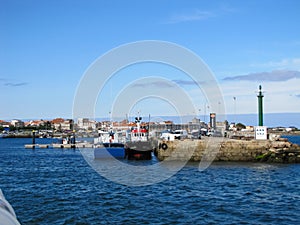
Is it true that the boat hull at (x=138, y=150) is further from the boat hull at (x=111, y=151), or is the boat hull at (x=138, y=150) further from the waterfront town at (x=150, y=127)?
the waterfront town at (x=150, y=127)

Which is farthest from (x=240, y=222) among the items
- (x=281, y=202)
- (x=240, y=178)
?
(x=240, y=178)

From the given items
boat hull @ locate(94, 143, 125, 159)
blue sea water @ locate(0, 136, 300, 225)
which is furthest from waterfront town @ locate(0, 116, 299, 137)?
blue sea water @ locate(0, 136, 300, 225)

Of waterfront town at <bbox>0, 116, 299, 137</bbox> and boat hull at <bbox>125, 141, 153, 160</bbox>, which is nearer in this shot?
boat hull at <bbox>125, 141, 153, 160</bbox>

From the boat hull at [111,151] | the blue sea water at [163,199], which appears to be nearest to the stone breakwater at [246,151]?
the blue sea water at [163,199]

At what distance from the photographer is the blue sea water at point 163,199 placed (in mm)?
15102

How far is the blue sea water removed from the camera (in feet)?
49.5

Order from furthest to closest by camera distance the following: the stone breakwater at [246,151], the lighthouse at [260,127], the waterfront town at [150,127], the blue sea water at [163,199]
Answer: the waterfront town at [150,127] < the lighthouse at [260,127] < the stone breakwater at [246,151] < the blue sea water at [163,199]

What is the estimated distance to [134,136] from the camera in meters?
46.3

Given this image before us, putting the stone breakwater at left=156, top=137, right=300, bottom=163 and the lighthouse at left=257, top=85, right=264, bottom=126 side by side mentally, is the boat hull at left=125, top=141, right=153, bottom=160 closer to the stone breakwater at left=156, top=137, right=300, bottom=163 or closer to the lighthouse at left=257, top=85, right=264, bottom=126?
the stone breakwater at left=156, top=137, right=300, bottom=163

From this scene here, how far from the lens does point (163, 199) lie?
62.0 ft

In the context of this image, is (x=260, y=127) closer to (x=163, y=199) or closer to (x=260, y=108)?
(x=260, y=108)

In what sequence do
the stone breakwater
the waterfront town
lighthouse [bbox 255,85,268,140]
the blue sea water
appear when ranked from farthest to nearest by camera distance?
the waterfront town < lighthouse [bbox 255,85,268,140] < the stone breakwater < the blue sea water

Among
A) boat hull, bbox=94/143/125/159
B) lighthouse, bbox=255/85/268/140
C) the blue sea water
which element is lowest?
the blue sea water

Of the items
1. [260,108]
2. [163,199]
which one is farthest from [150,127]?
[163,199]
